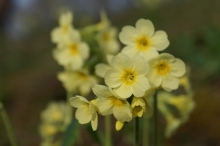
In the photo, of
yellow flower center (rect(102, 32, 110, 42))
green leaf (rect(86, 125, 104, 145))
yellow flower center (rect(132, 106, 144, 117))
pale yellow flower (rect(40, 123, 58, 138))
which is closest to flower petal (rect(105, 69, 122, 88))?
yellow flower center (rect(132, 106, 144, 117))

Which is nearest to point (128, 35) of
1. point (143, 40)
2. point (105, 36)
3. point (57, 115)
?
point (143, 40)

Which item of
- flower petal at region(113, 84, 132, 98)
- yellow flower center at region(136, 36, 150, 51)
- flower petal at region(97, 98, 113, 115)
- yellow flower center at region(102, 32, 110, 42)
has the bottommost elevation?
flower petal at region(97, 98, 113, 115)

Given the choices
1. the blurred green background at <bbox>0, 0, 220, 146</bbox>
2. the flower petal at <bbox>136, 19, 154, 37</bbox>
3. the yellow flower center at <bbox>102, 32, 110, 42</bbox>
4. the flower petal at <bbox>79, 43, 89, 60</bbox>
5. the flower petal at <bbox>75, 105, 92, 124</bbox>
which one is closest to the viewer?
the flower petal at <bbox>75, 105, 92, 124</bbox>

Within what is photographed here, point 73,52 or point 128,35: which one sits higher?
point 128,35

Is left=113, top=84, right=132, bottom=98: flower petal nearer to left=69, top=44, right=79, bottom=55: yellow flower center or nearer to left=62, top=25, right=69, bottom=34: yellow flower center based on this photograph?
left=69, top=44, right=79, bottom=55: yellow flower center

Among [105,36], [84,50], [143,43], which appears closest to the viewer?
[143,43]

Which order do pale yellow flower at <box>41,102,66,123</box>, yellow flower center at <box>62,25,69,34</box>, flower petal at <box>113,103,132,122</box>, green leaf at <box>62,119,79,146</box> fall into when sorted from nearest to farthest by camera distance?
flower petal at <box>113,103,132,122</box>
green leaf at <box>62,119,79,146</box>
yellow flower center at <box>62,25,69,34</box>
pale yellow flower at <box>41,102,66,123</box>

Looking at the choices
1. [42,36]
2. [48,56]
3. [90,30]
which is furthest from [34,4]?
[90,30]

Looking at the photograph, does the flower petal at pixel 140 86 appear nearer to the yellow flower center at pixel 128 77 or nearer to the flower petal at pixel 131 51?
the yellow flower center at pixel 128 77

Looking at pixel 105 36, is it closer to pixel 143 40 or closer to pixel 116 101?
pixel 143 40
